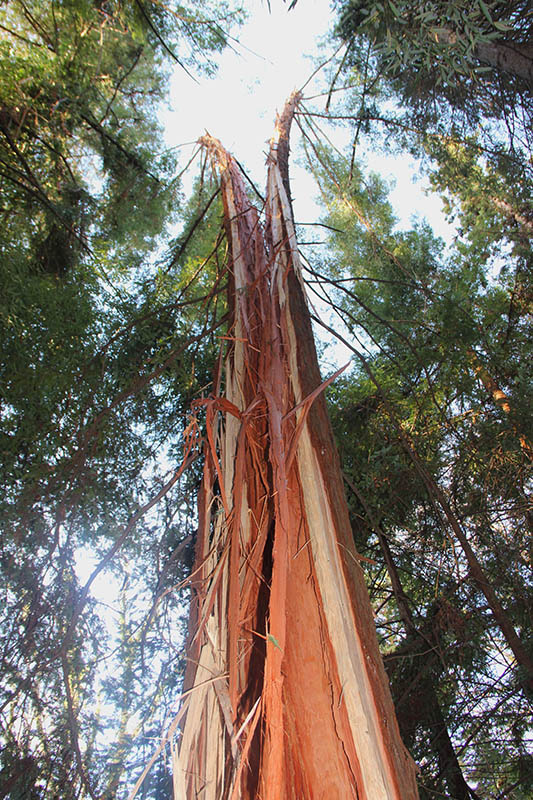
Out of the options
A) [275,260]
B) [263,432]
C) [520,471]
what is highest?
[275,260]

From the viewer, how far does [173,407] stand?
2.74 meters

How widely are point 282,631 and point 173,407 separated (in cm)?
214

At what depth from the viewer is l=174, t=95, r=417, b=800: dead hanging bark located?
678 mm

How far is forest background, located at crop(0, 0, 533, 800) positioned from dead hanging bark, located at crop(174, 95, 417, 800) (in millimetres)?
→ 672

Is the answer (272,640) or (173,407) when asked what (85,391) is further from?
(272,640)

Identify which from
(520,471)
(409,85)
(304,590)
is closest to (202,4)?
(409,85)

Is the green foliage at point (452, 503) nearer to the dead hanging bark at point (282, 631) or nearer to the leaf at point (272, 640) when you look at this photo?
the dead hanging bark at point (282, 631)

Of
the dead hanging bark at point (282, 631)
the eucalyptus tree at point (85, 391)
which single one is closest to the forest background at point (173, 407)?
the eucalyptus tree at point (85, 391)

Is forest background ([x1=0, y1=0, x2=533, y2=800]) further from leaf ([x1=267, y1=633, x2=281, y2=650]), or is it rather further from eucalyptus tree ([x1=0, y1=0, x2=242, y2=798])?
leaf ([x1=267, y1=633, x2=281, y2=650])

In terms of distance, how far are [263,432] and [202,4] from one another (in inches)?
117

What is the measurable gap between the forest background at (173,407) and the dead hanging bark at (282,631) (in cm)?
67

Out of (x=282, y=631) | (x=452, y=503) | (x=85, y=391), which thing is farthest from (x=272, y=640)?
(x=452, y=503)

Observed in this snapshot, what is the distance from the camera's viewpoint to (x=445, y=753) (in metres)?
2.42

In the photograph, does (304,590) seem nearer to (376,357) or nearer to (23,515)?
(23,515)
